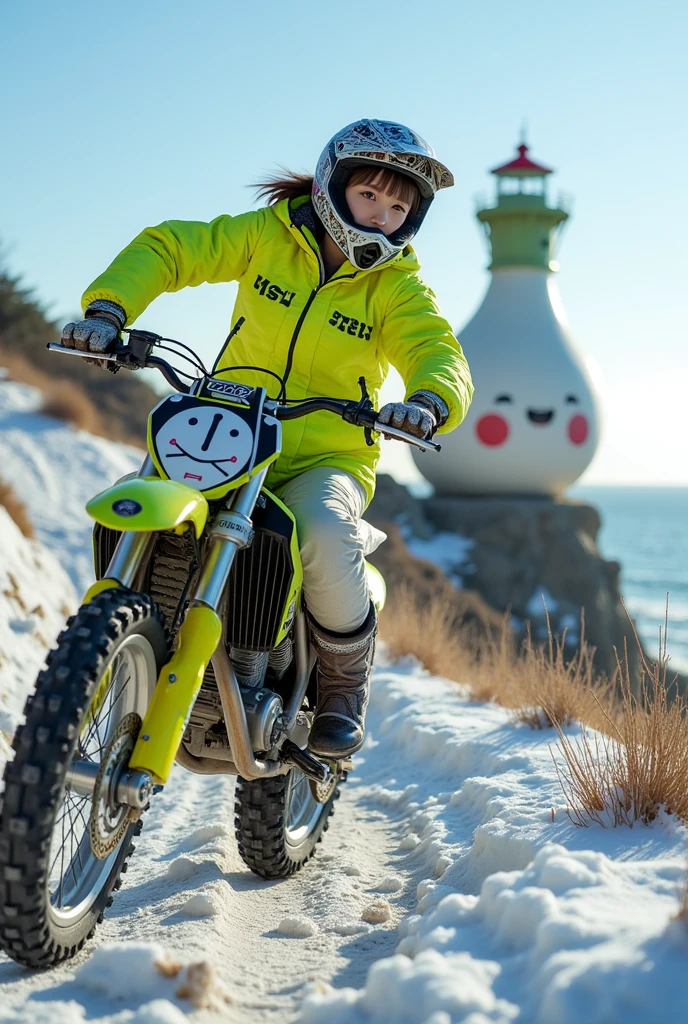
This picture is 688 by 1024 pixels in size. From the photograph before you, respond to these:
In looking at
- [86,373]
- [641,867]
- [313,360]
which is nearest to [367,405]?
[313,360]

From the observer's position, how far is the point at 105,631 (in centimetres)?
250

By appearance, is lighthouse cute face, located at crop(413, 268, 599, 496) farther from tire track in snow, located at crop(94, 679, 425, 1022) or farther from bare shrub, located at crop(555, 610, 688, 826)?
bare shrub, located at crop(555, 610, 688, 826)

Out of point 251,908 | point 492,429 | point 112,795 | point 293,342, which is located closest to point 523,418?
point 492,429

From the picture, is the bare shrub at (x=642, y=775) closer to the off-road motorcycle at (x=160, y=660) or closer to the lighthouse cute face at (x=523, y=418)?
the off-road motorcycle at (x=160, y=660)

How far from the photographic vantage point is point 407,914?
10.6ft

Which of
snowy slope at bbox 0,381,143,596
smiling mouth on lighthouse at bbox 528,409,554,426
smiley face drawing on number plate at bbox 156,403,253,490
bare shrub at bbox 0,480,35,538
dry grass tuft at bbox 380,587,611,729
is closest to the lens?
smiley face drawing on number plate at bbox 156,403,253,490

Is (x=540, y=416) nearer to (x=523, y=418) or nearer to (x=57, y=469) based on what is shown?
(x=523, y=418)

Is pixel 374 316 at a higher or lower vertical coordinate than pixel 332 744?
higher

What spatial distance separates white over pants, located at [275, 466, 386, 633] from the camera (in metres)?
3.29

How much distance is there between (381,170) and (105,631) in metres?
2.05

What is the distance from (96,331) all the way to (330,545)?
3.18 feet

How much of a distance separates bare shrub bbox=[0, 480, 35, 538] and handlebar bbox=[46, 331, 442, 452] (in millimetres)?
5583

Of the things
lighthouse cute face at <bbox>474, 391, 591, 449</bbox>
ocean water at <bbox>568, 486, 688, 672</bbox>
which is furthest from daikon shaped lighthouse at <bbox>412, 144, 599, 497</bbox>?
ocean water at <bbox>568, 486, 688, 672</bbox>

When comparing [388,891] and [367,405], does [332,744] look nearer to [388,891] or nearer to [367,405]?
[388,891]
